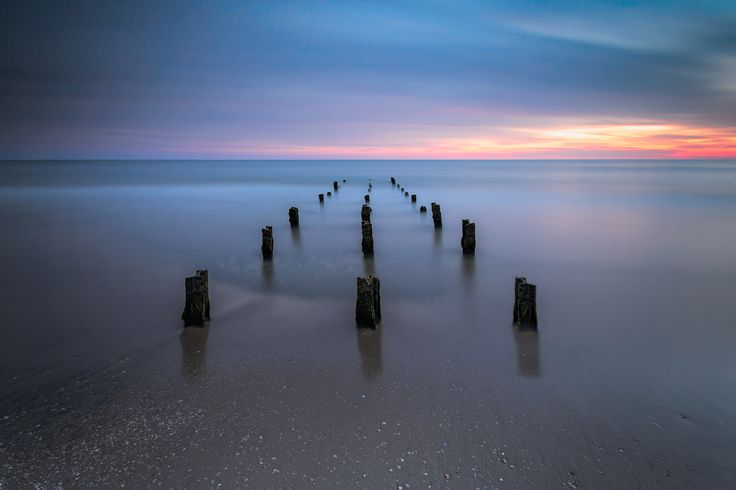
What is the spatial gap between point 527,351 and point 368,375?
233 cm

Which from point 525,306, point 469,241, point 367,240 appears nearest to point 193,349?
point 525,306

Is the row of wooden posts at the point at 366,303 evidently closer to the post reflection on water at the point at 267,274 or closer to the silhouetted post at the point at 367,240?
the post reflection on water at the point at 267,274

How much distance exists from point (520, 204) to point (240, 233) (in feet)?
62.7

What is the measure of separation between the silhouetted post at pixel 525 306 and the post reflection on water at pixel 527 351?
0.37 ft

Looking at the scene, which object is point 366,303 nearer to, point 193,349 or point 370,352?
point 370,352

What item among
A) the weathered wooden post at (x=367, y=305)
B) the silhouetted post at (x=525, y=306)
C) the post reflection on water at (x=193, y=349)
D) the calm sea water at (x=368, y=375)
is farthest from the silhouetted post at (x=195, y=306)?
the silhouetted post at (x=525, y=306)

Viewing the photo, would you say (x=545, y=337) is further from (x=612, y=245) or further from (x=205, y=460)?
(x=612, y=245)

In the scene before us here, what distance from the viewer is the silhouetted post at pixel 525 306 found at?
6891mm

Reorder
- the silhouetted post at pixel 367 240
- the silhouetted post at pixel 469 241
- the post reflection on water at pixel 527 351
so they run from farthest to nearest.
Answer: the silhouetted post at pixel 469 241 → the silhouetted post at pixel 367 240 → the post reflection on water at pixel 527 351

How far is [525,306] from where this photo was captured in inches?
278

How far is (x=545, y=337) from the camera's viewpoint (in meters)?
6.88

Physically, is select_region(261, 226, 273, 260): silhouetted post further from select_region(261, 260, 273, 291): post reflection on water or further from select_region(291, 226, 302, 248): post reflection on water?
select_region(291, 226, 302, 248): post reflection on water

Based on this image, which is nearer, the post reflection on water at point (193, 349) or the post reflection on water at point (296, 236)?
the post reflection on water at point (193, 349)

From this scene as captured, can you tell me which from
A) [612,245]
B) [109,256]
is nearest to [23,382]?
[109,256]
